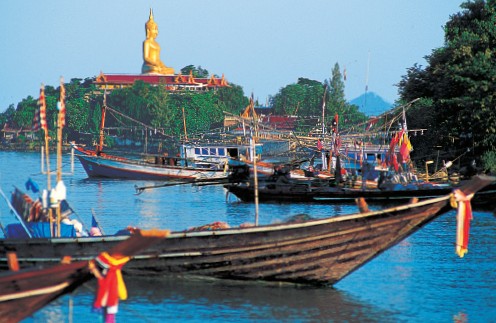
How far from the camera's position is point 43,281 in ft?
35.5

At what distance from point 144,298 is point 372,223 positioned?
437 centimetres

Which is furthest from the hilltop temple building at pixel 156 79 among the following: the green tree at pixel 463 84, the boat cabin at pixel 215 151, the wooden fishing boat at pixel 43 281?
the wooden fishing boat at pixel 43 281

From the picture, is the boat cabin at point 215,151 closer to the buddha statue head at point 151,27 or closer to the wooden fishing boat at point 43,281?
the wooden fishing boat at point 43,281

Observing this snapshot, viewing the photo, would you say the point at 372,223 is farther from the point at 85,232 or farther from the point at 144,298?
the point at 85,232

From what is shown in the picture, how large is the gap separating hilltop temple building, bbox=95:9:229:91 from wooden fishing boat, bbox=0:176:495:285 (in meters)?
98.2

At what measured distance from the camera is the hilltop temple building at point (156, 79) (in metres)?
117

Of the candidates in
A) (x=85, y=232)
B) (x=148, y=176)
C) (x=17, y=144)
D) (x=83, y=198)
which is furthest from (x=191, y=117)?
(x=85, y=232)

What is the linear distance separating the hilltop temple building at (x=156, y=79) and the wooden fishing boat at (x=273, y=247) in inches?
3867

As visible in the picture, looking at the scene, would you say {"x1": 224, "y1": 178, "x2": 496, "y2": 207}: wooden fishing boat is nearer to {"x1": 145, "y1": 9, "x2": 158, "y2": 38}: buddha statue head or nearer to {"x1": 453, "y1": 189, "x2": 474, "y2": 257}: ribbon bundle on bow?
{"x1": 453, "y1": 189, "x2": 474, "y2": 257}: ribbon bundle on bow

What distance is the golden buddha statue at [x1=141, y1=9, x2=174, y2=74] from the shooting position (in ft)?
413

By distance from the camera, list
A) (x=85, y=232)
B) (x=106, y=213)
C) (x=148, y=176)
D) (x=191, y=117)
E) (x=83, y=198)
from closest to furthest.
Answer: (x=85, y=232) → (x=106, y=213) → (x=83, y=198) → (x=148, y=176) → (x=191, y=117)

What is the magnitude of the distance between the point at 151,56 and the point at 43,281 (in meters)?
118

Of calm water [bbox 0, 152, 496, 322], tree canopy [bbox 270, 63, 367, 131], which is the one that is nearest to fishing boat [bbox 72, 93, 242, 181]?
calm water [bbox 0, 152, 496, 322]

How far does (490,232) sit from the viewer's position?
27.8 m
